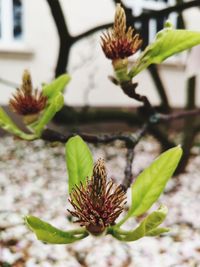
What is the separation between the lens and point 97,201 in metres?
0.84

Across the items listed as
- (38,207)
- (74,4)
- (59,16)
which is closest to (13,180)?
(38,207)

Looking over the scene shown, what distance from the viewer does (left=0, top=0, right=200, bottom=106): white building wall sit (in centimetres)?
657

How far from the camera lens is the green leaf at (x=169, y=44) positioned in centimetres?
96

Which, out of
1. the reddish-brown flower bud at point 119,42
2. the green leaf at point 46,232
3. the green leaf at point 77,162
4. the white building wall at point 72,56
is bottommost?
the white building wall at point 72,56

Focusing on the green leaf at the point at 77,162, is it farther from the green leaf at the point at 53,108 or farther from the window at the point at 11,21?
the window at the point at 11,21

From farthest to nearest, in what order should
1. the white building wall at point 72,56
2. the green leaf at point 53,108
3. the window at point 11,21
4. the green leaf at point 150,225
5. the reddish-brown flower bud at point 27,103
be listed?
the window at point 11,21 < the white building wall at point 72,56 < the reddish-brown flower bud at point 27,103 < the green leaf at point 53,108 < the green leaf at point 150,225

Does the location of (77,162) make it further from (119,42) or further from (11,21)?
(11,21)

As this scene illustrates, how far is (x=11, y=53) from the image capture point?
659 centimetres

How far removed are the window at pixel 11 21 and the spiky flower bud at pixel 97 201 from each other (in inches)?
242

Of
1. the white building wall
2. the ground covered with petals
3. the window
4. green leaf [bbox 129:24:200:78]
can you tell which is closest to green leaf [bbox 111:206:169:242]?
green leaf [bbox 129:24:200:78]

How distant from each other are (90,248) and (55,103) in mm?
1775

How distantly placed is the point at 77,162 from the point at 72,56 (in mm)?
5991

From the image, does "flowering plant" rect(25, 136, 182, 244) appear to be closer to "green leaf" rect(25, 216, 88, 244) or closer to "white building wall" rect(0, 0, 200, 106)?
"green leaf" rect(25, 216, 88, 244)

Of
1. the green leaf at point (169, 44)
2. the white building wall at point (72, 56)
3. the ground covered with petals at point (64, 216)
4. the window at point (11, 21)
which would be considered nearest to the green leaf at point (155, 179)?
the green leaf at point (169, 44)
